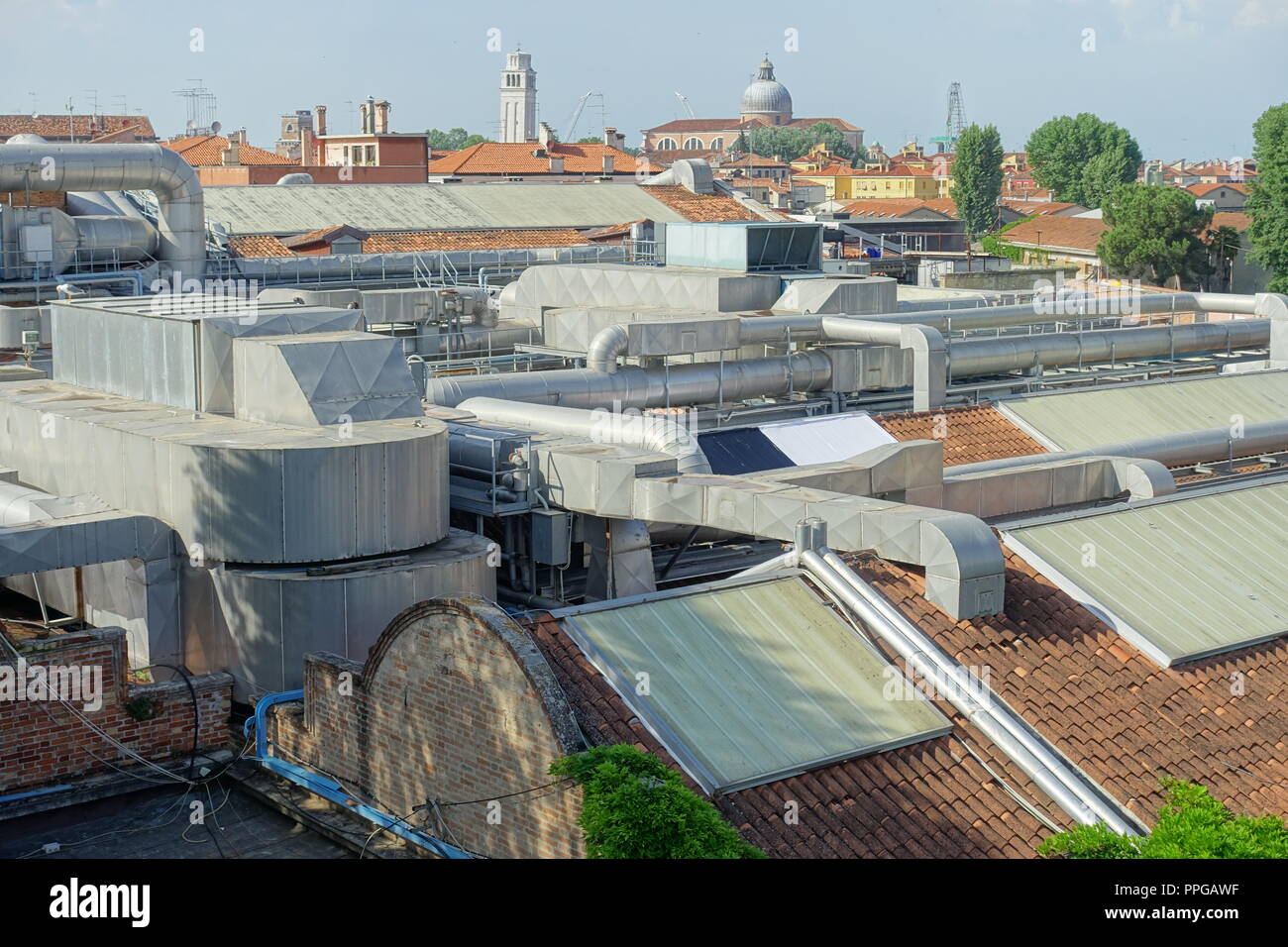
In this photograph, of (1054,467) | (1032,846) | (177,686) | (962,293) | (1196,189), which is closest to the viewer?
(1032,846)

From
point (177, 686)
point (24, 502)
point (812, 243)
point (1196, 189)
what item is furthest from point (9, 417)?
point (1196, 189)

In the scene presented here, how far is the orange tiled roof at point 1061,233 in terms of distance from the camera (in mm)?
92250

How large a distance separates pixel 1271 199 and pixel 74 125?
6719 cm

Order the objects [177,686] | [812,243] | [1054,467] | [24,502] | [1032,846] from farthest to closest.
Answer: [812,243]
[1054,467]
[24,502]
[177,686]
[1032,846]

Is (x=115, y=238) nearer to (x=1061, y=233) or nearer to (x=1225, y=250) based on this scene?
(x=1225, y=250)

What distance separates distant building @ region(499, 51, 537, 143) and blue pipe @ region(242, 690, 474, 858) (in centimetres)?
16401

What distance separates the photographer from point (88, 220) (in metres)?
35.6

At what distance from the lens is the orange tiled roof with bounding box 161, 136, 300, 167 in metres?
85.5

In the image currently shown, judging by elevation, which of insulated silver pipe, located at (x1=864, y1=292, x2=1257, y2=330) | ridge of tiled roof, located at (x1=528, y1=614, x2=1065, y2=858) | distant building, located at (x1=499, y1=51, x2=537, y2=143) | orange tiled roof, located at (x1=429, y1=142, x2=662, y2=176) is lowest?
ridge of tiled roof, located at (x1=528, y1=614, x2=1065, y2=858)

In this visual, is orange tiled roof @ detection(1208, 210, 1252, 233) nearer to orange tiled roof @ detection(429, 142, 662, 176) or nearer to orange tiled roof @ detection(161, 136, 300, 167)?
orange tiled roof @ detection(429, 142, 662, 176)

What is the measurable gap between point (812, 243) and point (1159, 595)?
60.0 ft

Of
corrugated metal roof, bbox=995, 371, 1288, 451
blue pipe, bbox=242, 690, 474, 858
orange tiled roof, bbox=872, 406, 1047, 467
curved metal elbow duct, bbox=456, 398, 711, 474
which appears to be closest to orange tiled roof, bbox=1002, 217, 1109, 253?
corrugated metal roof, bbox=995, 371, 1288, 451

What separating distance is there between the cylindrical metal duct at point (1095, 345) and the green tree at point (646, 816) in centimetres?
1962

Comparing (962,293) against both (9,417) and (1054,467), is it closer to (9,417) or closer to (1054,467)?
(1054,467)
